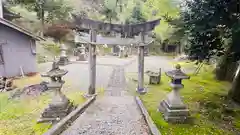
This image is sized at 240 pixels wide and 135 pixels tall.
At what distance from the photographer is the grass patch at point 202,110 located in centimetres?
624

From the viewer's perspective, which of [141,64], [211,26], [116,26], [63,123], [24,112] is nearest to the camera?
[63,123]

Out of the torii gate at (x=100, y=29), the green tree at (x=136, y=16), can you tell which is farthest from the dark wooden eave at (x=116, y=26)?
the green tree at (x=136, y=16)

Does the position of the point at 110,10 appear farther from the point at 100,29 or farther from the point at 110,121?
the point at 110,121

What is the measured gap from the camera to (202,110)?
796cm

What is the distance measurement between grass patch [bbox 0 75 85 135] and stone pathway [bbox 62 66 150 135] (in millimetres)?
1228

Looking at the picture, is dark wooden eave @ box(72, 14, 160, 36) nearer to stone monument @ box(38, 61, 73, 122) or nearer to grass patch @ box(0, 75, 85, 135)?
stone monument @ box(38, 61, 73, 122)

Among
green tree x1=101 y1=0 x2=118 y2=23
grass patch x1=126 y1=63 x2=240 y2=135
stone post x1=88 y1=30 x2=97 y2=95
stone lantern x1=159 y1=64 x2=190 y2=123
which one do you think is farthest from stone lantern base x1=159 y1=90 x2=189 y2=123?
green tree x1=101 y1=0 x2=118 y2=23

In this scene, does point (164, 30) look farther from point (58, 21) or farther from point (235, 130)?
point (235, 130)

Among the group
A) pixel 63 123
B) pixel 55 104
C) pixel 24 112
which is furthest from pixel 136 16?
pixel 63 123

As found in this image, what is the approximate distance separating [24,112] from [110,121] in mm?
4075

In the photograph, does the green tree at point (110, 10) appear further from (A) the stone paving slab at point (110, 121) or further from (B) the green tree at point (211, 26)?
(A) the stone paving slab at point (110, 121)

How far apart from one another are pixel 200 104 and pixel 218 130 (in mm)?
2514

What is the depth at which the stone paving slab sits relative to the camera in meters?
5.41

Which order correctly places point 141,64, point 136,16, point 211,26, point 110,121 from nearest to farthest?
point 110,121, point 211,26, point 141,64, point 136,16
